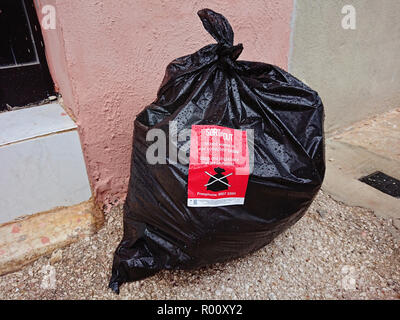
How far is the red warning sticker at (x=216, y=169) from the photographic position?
906 mm

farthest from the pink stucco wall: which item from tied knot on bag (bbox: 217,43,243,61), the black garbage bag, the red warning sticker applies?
the red warning sticker

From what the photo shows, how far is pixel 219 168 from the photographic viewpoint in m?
0.91

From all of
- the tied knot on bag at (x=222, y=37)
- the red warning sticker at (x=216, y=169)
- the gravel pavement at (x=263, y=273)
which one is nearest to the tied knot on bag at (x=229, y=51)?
the tied knot on bag at (x=222, y=37)

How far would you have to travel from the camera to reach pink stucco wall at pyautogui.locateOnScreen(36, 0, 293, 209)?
3.72ft

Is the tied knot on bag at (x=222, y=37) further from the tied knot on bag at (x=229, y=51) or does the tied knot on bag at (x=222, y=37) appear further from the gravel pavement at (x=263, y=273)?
the gravel pavement at (x=263, y=273)

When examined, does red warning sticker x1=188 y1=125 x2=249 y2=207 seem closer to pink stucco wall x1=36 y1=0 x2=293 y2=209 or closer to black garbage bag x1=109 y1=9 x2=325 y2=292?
black garbage bag x1=109 y1=9 x2=325 y2=292

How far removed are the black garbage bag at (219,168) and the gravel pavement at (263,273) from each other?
0.11 m

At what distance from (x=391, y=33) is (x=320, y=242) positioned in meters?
1.76

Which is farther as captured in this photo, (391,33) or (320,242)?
(391,33)

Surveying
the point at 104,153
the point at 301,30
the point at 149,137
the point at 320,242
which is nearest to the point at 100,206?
the point at 104,153

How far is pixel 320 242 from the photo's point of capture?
130cm

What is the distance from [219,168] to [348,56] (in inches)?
63.2

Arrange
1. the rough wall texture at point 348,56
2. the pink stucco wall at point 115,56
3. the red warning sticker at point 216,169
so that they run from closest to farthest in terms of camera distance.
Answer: the red warning sticker at point 216,169
the pink stucco wall at point 115,56
the rough wall texture at point 348,56

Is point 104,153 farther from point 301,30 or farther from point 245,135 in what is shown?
point 301,30
